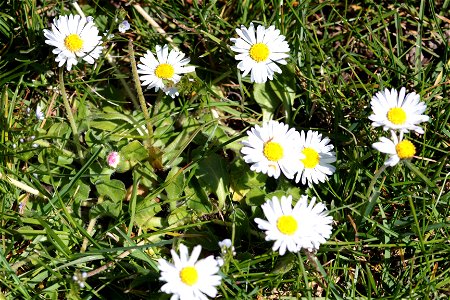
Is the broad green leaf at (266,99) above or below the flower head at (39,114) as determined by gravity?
above

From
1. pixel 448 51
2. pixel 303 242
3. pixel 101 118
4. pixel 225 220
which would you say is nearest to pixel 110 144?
pixel 101 118

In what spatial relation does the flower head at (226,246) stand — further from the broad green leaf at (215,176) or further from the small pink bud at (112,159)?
the small pink bud at (112,159)

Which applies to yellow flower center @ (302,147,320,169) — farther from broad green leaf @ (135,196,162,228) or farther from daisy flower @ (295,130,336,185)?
broad green leaf @ (135,196,162,228)

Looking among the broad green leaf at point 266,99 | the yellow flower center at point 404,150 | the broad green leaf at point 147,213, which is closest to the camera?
the yellow flower center at point 404,150

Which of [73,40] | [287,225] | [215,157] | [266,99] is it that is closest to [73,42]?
[73,40]

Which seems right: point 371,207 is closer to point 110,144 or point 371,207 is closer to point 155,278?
point 155,278

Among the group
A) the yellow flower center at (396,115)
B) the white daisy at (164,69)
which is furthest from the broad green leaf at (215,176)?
the yellow flower center at (396,115)

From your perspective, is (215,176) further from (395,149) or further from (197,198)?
(395,149)

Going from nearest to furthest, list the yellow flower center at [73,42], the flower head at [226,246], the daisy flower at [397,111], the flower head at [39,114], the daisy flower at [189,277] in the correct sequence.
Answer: the daisy flower at [189,277]
the flower head at [226,246]
the daisy flower at [397,111]
the yellow flower center at [73,42]
the flower head at [39,114]
